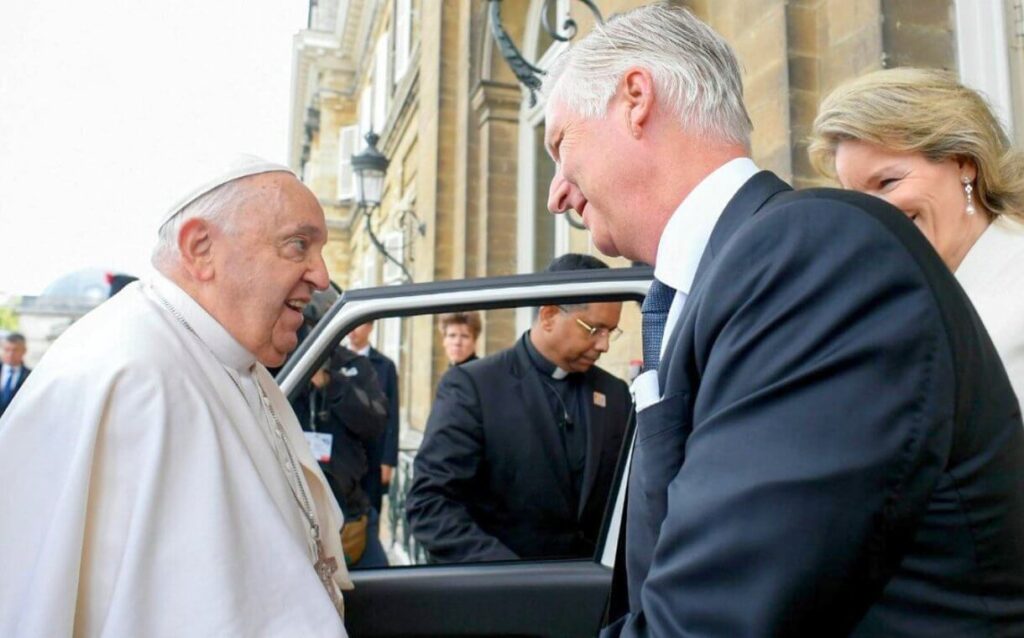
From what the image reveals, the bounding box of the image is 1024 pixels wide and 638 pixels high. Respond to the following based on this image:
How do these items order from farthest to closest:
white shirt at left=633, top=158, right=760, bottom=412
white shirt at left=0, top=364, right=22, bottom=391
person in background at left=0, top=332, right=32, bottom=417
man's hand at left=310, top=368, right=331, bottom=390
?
1. person in background at left=0, top=332, right=32, bottom=417
2. white shirt at left=0, top=364, right=22, bottom=391
3. man's hand at left=310, top=368, right=331, bottom=390
4. white shirt at left=633, top=158, right=760, bottom=412

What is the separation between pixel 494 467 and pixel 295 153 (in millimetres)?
48371

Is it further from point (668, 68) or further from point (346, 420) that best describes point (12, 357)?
point (668, 68)

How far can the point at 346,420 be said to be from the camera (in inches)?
143

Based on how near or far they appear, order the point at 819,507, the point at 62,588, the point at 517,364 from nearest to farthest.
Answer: the point at 819,507 → the point at 62,588 → the point at 517,364

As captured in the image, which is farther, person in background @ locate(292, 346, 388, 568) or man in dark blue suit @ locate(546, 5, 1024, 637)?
person in background @ locate(292, 346, 388, 568)

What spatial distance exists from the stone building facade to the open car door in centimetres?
133

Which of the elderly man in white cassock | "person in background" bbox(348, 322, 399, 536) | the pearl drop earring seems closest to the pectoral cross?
the elderly man in white cassock

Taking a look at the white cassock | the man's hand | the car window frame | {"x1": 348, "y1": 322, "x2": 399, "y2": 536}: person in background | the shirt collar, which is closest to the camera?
the white cassock

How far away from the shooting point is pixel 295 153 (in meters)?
48.3

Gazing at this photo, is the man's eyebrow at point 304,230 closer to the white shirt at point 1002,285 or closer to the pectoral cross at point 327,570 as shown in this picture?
the pectoral cross at point 327,570

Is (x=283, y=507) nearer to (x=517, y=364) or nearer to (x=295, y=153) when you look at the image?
(x=517, y=364)

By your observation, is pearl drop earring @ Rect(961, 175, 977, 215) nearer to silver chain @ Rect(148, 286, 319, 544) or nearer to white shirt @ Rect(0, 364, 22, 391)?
silver chain @ Rect(148, 286, 319, 544)

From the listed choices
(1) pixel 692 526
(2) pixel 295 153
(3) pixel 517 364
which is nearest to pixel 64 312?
(2) pixel 295 153

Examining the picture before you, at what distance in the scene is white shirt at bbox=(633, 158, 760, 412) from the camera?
3.88 ft
